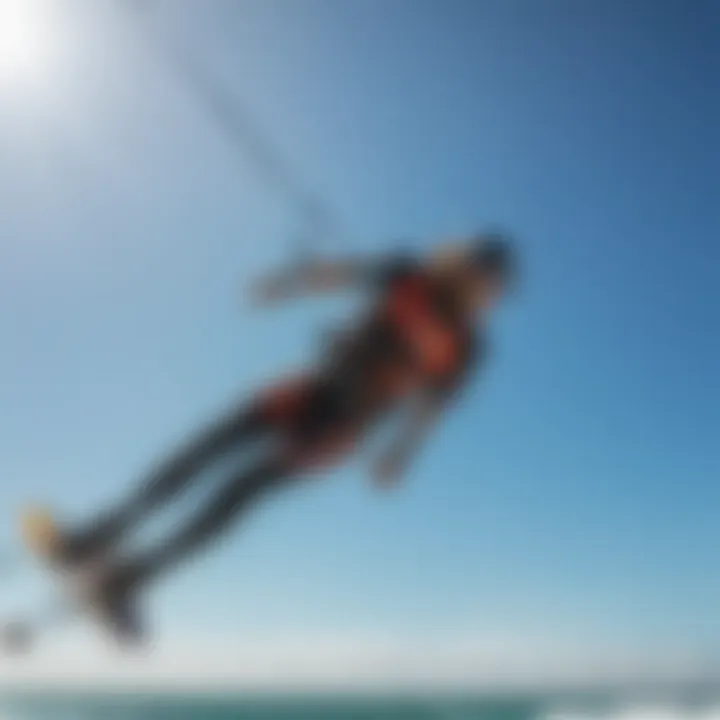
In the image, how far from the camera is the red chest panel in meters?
5.45

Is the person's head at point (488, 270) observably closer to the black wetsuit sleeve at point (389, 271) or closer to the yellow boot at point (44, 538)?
the black wetsuit sleeve at point (389, 271)

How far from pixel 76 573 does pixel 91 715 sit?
75.5 m

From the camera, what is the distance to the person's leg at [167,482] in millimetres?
5676

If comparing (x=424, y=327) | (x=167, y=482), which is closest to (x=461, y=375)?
(x=424, y=327)

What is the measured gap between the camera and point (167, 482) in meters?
5.72

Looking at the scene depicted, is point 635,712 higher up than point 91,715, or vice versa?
point 91,715

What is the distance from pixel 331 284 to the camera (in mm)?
5234

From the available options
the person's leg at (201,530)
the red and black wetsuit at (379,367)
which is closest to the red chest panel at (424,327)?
the red and black wetsuit at (379,367)

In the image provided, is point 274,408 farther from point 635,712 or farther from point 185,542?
point 635,712

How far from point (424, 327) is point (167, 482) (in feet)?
6.46

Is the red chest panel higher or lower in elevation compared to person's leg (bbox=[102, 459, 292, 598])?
higher

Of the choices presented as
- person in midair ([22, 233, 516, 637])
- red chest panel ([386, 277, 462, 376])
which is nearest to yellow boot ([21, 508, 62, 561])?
person in midair ([22, 233, 516, 637])

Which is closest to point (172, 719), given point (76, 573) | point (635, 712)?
point (635, 712)

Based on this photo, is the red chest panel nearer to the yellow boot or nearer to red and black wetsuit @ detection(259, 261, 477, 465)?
red and black wetsuit @ detection(259, 261, 477, 465)
